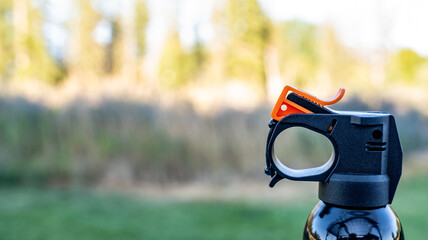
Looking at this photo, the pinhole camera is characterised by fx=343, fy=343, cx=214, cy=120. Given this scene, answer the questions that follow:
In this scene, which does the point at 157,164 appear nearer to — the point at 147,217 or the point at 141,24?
the point at 147,217

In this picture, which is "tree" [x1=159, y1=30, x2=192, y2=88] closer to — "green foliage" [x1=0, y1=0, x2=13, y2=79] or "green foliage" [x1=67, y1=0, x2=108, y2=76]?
"green foliage" [x1=67, y1=0, x2=108, y2=76]

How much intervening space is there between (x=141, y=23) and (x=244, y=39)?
9.15 m

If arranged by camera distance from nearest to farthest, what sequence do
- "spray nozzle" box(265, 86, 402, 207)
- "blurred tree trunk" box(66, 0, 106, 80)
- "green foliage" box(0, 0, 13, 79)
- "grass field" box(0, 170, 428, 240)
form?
"spray nozzle" box(265, 86, 402, 207) → "grass field" box(0, 170, 428, 240) → "green foliage" box(0, 0, 13, 79) → "blurred tree trunk" box(66, 0, 106, 80)

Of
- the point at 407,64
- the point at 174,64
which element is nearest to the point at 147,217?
the point at 174,64

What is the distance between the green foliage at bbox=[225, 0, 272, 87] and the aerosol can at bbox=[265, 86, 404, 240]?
71.7 feet

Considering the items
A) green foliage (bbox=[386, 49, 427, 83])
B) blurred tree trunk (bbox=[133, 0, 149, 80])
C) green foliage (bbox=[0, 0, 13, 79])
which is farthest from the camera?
green foliage (bbox=[386, 49, 427, 83])

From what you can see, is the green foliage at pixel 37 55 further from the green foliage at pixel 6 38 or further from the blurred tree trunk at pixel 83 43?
the blurred tree trunk at pixel 83 43

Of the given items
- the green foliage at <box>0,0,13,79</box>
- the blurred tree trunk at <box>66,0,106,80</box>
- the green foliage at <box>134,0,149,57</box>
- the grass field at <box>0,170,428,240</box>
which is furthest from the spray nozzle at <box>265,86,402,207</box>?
the green foliage at <box>134,0,149,57</box>

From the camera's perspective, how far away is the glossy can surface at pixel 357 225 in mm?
651

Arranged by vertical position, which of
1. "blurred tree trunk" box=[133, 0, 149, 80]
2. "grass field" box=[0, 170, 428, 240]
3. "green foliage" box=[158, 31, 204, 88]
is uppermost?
"blurred tree trunk" box=[133, 0, 149, 80]

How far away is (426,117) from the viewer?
9312 millimetres

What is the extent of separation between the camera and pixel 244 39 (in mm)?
22469

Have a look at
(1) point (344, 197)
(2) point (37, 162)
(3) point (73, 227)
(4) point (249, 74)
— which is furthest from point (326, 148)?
(4) point (249, 74)

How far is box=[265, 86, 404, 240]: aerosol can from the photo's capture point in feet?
2.08
